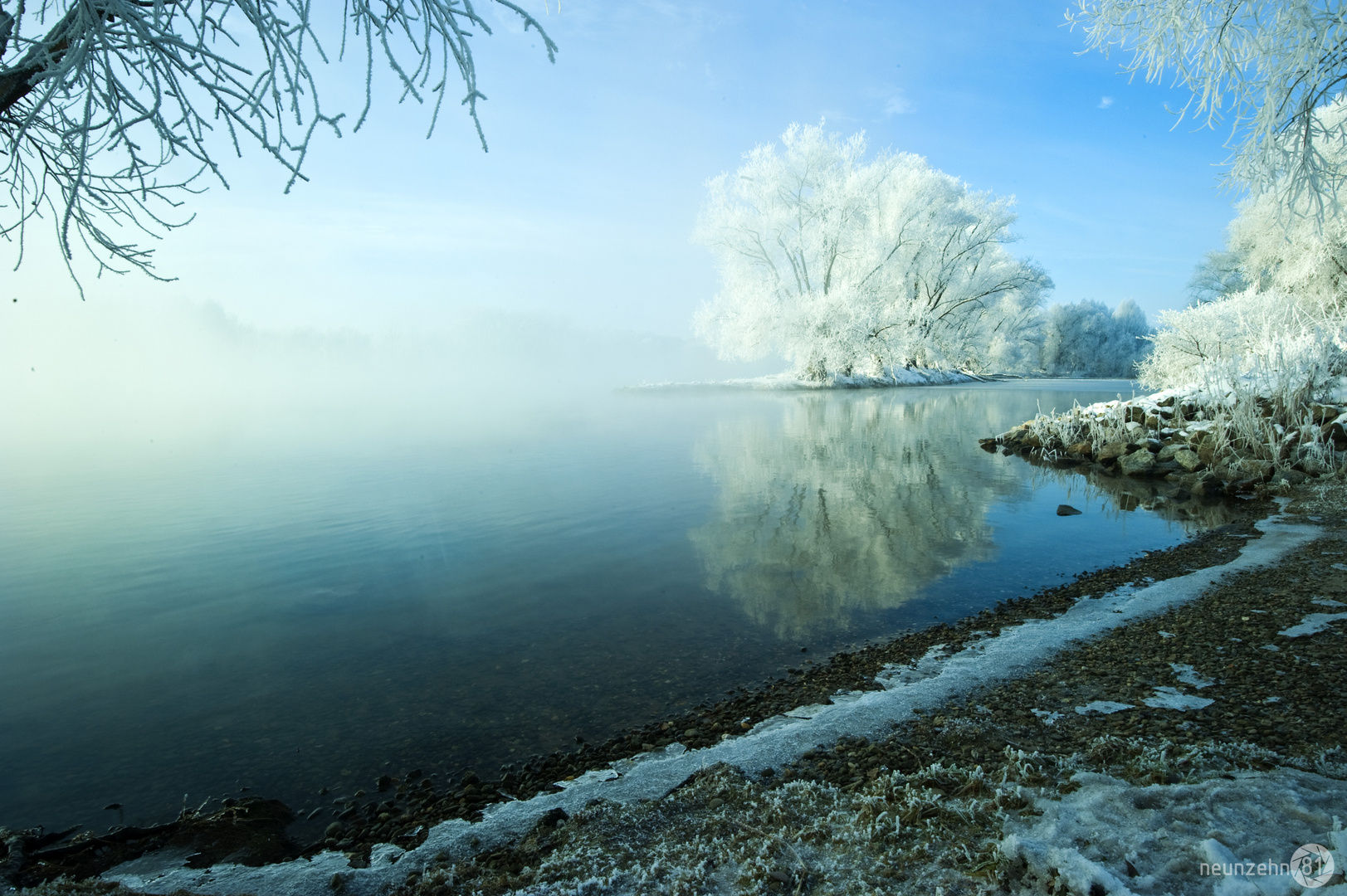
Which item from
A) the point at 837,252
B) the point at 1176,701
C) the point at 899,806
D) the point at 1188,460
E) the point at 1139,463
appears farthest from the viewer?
the point at 837,252

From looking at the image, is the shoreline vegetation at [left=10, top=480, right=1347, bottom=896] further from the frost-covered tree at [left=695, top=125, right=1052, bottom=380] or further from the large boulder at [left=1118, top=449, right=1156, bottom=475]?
the frost-covered tree at [left=695, top=125, right=1052, bottom=380]

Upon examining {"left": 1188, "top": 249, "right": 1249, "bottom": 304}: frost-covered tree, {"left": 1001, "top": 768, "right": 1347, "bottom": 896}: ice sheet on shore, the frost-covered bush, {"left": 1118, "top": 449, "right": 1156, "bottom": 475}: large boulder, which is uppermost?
{"left": 1188, "top": 249, "right": 1249, "bottom": 304}: frost-covered tree

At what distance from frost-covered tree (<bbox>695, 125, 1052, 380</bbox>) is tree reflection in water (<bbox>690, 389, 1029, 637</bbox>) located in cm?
1643

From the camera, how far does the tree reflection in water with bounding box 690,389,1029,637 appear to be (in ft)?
17.7

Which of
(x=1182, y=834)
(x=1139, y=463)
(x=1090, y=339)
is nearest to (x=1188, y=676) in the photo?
(x=1182, y=834)

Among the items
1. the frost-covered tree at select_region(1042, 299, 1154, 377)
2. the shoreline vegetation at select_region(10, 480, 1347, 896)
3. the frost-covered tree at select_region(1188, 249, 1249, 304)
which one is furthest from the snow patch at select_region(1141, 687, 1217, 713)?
the frost-covered tree at select_region(1042, 299, 1154, 377)

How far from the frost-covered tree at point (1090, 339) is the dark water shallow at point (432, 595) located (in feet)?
201

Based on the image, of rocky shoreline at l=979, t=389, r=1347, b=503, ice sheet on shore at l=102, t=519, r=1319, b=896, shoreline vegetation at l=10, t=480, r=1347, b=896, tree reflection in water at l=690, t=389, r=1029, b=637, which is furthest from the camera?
rocky shoreline at l=979, t=389, r=1347, b=503

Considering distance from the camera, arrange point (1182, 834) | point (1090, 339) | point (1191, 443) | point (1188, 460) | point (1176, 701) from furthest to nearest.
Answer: point (1090, 339)
point (1191, 443)
point (1188, 460)
point (1176, 701)
point (1182, 834)

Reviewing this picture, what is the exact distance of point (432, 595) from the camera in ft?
18.0

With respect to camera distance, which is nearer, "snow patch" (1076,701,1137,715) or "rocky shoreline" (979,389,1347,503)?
"snow patch" (1076,701,1137,715)

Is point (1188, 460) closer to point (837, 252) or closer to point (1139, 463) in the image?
point (1139, 463)

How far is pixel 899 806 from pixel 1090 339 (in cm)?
7175

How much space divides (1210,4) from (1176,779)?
8.02 m
